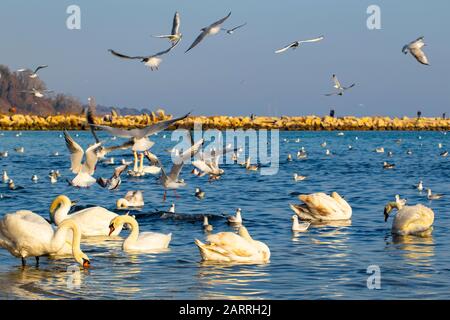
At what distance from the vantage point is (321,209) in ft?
55.9

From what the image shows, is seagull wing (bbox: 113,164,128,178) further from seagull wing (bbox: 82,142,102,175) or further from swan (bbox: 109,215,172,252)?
swan (bbox: 109,215,172,252)

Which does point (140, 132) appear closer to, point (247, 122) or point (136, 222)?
point (136, 222)

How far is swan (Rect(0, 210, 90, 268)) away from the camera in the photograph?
39.0 feet

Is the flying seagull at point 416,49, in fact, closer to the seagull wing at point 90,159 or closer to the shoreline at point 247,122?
the seagull wing at point 90,159

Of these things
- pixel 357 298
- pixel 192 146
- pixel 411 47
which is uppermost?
pixel 411 47

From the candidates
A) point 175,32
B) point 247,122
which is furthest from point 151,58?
point 247,122

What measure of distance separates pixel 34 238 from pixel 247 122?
78636 mm

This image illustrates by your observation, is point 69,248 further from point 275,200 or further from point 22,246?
point 275,200

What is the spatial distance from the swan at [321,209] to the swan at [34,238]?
619 cm

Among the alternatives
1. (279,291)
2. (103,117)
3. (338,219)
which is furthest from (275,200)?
(103,117)

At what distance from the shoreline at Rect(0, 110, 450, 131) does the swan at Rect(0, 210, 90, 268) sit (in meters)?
65.2

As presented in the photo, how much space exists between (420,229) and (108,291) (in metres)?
6.61

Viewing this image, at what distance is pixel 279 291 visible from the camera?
1037 cm

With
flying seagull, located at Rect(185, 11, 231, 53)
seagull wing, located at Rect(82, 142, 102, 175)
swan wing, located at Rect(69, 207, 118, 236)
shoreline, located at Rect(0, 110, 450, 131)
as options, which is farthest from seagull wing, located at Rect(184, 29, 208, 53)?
shoreline, located at Rect(0, 110, 450, 131)
